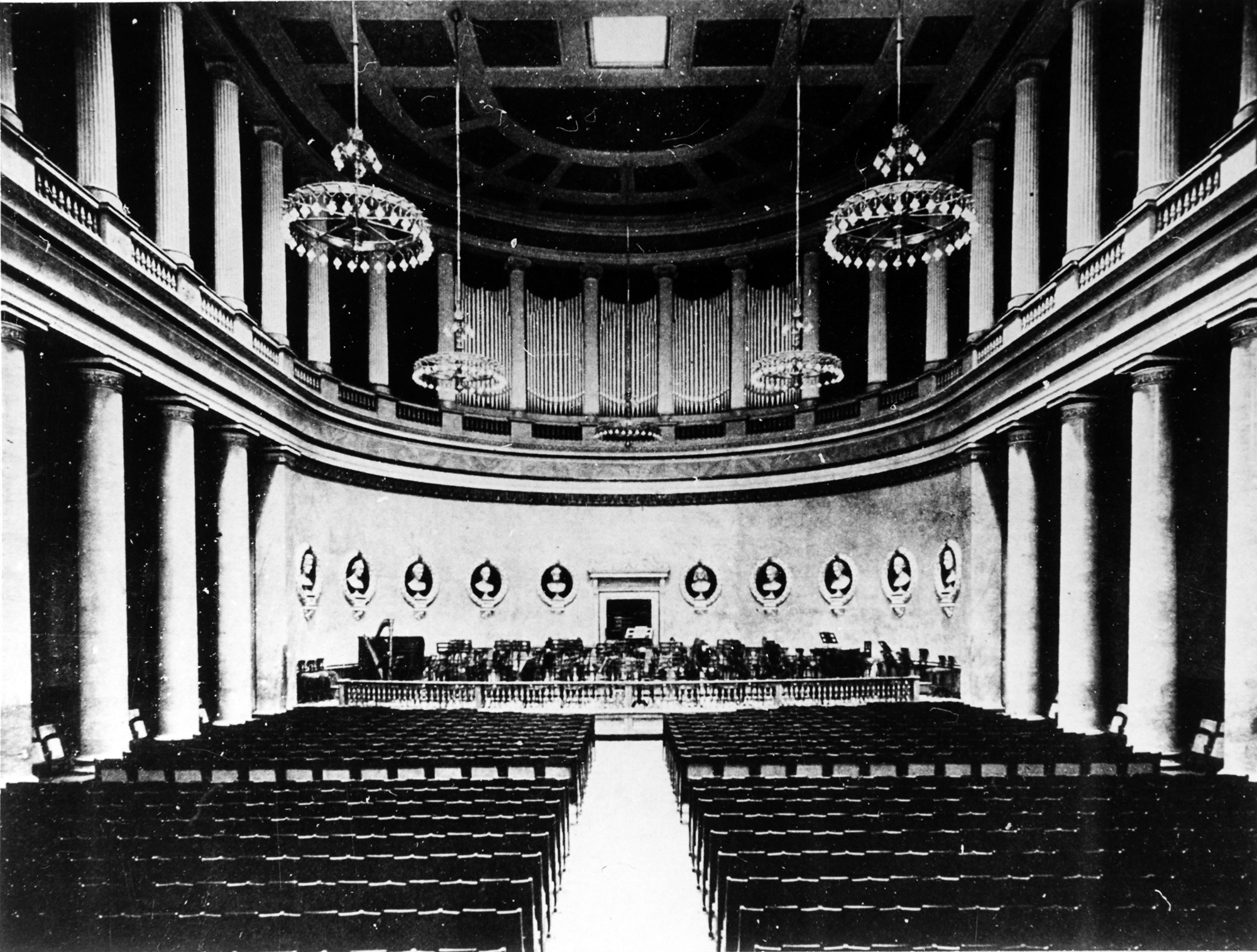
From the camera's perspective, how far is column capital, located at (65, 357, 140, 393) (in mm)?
11125

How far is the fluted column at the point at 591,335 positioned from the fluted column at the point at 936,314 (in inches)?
366

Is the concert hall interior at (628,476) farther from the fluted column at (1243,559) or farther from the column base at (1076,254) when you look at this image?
the column base at (1076,254)

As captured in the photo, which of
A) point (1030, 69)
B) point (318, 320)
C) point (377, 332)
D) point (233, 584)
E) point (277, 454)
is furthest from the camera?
point (377, 332)

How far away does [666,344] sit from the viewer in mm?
25125

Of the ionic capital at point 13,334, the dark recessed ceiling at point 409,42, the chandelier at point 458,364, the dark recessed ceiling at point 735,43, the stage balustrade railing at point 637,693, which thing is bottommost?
the stage balustrade railing at point 637,693

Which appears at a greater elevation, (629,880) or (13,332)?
(13,332)

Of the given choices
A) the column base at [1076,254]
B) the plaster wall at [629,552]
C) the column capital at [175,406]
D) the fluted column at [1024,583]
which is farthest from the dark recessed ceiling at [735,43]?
the column capital at [175,406]

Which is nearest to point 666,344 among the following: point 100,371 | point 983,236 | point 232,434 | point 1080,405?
point 983,236

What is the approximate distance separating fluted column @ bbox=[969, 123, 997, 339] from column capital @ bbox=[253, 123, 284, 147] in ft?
49.0

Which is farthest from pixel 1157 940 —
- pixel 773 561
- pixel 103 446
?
pixel 773 561

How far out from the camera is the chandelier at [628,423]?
73.3 ft

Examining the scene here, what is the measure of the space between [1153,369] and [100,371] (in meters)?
13.9

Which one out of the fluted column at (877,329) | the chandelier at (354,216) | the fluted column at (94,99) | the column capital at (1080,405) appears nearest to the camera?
the chandelier at (354,216)

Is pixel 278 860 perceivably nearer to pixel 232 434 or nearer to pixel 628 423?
pixel 232 434
